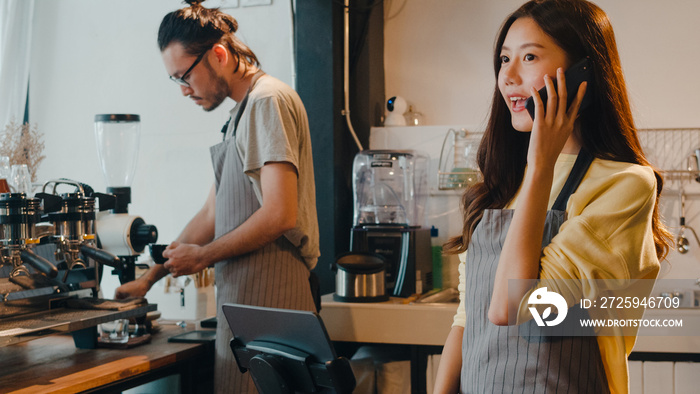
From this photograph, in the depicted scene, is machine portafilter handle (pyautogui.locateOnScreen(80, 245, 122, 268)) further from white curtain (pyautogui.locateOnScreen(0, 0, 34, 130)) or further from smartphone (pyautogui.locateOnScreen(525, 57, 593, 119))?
white curtain (pyautogui.locateOnScreen(0, 0, 34, 130))

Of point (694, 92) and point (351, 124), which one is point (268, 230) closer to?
point (351, 124)

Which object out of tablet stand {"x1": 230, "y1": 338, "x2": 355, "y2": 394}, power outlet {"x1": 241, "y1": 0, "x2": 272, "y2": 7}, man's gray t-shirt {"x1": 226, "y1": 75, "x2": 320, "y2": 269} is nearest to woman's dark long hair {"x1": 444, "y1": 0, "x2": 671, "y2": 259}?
tablet stand {"x1": 230, "y1": 338, "x2": 355, "y2": 394}

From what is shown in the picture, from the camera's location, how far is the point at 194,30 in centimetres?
192

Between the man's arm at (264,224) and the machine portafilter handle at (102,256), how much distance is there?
207mm

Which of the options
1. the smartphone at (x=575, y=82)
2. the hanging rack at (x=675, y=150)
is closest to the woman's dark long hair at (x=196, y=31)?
the smartphone at (x=575, y=82)

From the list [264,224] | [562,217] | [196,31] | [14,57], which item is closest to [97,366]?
[264,224]

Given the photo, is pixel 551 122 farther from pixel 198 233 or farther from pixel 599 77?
pixel 198 233

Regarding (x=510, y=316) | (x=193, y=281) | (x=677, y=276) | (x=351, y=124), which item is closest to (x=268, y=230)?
(x=193, y=281)

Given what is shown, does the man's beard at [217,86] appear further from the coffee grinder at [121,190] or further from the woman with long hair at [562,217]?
the woman with long hair at [562,217]

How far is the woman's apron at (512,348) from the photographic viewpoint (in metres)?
1.08

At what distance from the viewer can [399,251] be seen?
268cm

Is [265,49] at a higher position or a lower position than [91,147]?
higher

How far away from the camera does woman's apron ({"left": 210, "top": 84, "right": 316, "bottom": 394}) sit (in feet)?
5.87

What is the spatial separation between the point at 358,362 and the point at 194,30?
1.28 meters
